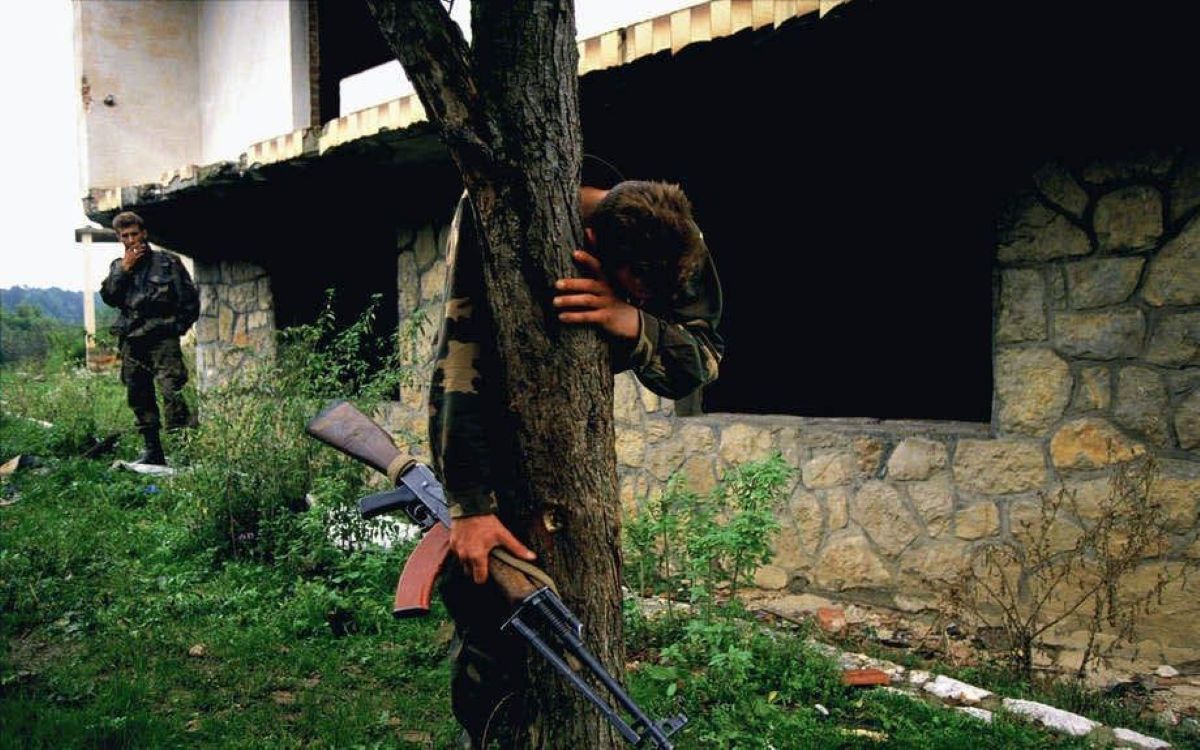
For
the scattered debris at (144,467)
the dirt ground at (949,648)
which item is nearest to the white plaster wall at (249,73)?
the scattered debris at (144,467)

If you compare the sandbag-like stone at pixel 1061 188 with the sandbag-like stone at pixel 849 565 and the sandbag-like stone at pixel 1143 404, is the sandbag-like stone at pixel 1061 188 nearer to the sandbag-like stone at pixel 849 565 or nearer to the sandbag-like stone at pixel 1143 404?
the sandbag-like stone at pixel 1143 404

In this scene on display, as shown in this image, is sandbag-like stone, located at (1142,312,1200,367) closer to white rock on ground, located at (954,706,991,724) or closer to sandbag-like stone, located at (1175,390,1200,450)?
sandbag-like stone, located at (1175,390,1200,450)

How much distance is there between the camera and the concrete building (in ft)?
11.7

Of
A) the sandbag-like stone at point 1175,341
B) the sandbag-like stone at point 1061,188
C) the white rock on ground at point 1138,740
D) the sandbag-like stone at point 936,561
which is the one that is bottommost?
the white rock on ground at point 1138,740

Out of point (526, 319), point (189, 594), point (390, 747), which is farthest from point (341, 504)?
point (526, 319)

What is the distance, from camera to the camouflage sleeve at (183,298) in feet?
23.4

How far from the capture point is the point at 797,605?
14.8 feet

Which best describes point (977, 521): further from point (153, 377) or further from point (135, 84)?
point (135, 84)

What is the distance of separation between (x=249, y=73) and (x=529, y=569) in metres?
7.94

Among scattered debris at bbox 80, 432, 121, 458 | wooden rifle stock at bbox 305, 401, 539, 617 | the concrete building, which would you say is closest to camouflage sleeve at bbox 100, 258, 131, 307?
the concrete building

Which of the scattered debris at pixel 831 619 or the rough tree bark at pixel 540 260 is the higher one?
the rough tree bark at pixel 540 260

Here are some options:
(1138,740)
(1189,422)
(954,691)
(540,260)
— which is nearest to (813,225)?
(1189,422)

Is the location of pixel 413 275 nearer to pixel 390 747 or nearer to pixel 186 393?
pixel 186 393

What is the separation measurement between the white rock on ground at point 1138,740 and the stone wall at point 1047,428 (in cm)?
82
